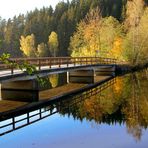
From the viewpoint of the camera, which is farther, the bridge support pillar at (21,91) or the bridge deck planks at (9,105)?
the bridge support pillar at (21,91)

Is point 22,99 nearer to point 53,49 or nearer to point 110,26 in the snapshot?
point 110,26

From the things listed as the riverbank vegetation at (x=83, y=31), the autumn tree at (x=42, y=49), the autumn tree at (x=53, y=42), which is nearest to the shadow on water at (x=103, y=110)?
the riverbank vegetation at (x=83, y=31)

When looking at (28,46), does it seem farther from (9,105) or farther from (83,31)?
(9,105)

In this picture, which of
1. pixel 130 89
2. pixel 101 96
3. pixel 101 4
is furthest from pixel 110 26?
pixel 101 4

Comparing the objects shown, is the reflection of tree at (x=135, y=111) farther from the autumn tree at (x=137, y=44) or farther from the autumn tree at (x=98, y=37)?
the autumn tree at (x=98, y=37)

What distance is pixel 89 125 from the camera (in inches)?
866

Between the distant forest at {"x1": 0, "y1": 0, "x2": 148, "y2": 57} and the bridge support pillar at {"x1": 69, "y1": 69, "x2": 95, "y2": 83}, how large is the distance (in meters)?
76.1

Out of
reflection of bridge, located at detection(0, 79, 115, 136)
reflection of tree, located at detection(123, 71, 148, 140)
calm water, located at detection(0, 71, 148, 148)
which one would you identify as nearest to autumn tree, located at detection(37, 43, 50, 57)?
reflection of tree, located at detection(123, 71, 148, 140)

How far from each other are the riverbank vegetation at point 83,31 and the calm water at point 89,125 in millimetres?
34205

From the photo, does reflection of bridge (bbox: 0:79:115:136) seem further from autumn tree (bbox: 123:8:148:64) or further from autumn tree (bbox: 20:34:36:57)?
autumn tree (bbox: 20:34:36:57)

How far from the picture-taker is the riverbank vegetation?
66.4 meters

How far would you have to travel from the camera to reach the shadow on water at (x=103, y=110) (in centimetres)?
2156

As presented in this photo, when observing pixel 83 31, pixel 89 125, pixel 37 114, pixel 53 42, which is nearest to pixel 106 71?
pixel 83 31

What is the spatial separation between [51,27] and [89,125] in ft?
365
